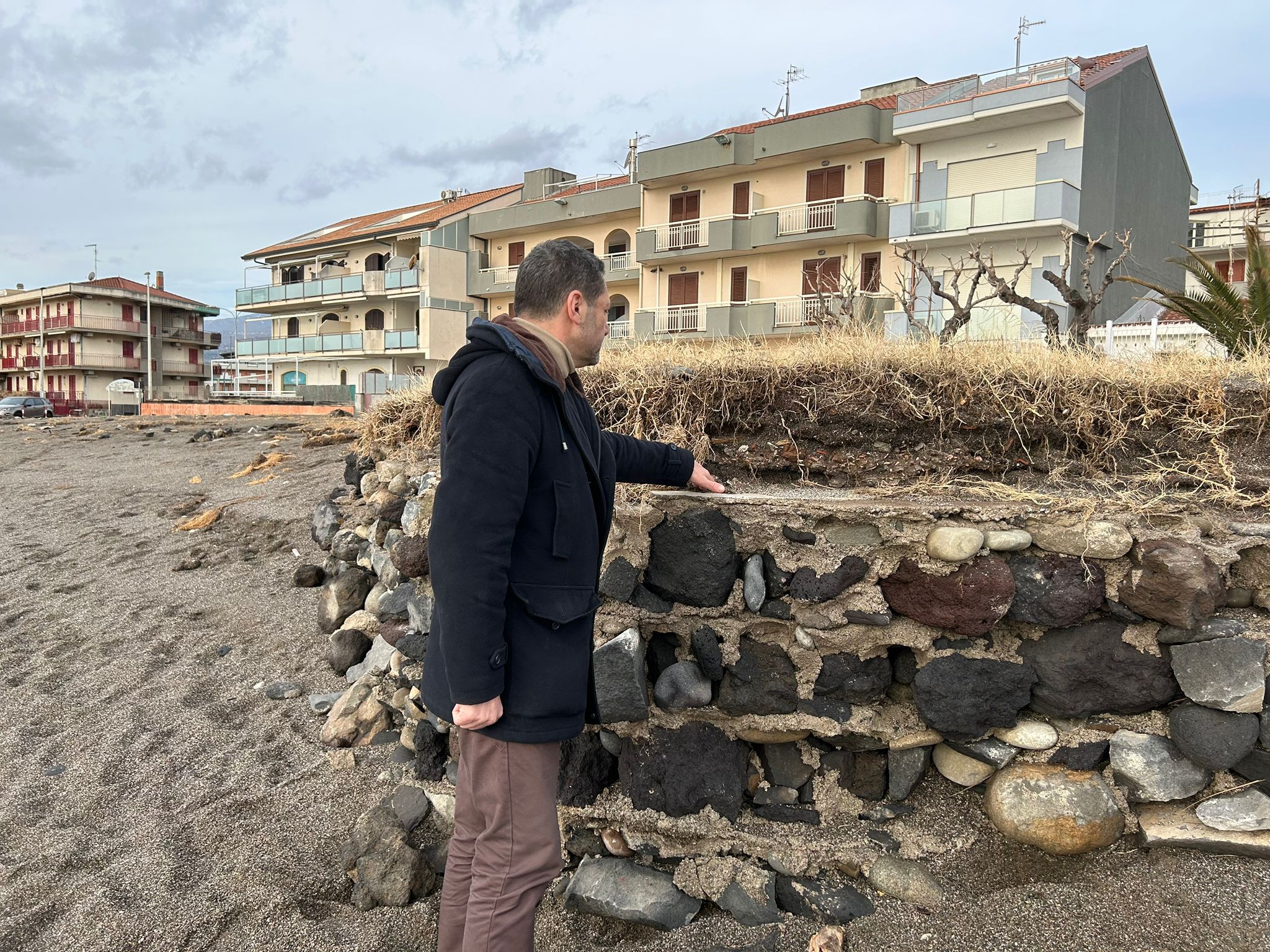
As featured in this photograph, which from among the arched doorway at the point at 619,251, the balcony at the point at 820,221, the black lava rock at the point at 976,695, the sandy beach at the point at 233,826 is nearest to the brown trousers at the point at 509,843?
the sandy beach at the point at 233,826

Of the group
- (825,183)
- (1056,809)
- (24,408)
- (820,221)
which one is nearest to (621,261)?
(825,183)

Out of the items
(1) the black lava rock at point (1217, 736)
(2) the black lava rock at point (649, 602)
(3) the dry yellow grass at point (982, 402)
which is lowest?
(1) the black lava rock at point (1217, 736)

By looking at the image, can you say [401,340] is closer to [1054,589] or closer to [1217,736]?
[1054,589]

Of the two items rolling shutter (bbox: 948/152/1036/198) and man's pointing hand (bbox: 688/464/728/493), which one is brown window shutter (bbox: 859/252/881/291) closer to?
rolling shutter (bbox: 948/152/1036/198)

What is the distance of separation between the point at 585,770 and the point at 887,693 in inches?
52.0

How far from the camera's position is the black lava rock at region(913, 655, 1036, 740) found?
3145 millimetres

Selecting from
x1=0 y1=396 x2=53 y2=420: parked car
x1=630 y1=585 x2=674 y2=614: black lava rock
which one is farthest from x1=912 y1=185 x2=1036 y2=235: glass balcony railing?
x1=0 y1=396 x2=53 y2=420: parked car

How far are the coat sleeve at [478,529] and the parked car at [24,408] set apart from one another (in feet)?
136

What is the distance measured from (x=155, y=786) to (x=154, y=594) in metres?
3.18

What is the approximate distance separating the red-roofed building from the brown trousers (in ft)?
105

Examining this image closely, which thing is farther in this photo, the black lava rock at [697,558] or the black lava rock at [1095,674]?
the black lava rock at [697,558]

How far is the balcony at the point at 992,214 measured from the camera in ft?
62.6

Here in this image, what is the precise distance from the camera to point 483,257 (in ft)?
112

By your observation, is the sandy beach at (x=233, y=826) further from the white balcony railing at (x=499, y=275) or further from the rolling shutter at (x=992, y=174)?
the white balcony railing at (x=499, y=275)
